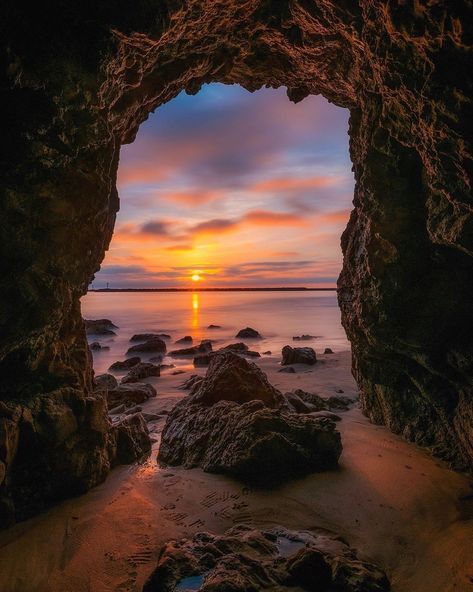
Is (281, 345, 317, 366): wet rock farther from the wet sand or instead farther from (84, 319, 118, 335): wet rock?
(84, 319, 118, 335): wet rock

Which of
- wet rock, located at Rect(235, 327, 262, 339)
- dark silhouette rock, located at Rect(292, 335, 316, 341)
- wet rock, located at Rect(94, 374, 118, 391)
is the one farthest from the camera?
wet rock, located at Rect(235, 327, 262, 339)

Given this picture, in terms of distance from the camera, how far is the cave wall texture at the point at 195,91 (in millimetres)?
2859

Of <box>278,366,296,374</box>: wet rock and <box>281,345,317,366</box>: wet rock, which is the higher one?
<box>281,345,317,366</box>: wet rock

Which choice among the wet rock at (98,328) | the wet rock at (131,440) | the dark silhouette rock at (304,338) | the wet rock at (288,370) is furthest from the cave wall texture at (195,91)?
the wet rock at (98,328)

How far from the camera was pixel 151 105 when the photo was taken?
5.20 meters

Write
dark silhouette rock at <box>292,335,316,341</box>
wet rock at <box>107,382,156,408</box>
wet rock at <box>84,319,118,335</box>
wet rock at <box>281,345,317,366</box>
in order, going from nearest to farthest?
wet rock at <box>107,382,156,408</box>, wet rock at <box>281,345,317,366</box>, dark silhouette rock at <box>292,335,316,341</box>, wet rock at <box>84,319,118,335</box>

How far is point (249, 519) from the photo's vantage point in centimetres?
362

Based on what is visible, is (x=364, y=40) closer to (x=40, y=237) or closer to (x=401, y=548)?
(x=40, y=237)

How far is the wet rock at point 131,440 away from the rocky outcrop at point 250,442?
306mm

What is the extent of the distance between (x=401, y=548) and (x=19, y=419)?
12.5ft

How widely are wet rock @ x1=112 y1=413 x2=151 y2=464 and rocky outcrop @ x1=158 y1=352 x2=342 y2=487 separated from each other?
1.00 feet

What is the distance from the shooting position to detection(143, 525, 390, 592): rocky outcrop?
262 centimetres

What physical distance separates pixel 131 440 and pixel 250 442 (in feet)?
6.12

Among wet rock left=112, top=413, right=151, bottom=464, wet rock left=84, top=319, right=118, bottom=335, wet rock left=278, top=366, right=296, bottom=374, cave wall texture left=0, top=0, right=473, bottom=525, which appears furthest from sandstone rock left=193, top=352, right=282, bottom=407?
wet rock left=84, top=319, right=118, bottom=335
